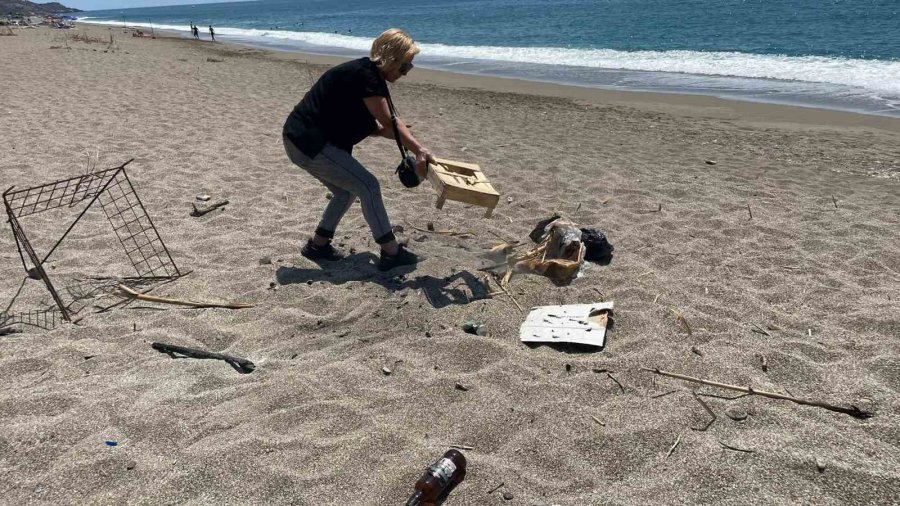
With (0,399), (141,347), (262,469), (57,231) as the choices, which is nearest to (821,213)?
(262,469)

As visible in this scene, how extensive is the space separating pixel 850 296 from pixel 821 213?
1980 mm

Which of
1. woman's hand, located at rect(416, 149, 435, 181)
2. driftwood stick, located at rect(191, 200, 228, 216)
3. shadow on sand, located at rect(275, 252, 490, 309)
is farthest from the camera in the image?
driftwood stick, located at rect(191, 200, 228, 216)

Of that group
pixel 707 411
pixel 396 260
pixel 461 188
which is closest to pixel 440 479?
pixel 707 411

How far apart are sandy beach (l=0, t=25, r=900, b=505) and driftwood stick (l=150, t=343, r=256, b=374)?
3.2 inches

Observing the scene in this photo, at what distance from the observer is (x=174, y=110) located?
31.7 ft

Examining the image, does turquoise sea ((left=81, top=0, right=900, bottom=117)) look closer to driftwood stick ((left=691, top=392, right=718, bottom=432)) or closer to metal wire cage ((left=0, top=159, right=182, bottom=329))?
driftwood stick ((left=691, top=392, right=718, bottom=432))

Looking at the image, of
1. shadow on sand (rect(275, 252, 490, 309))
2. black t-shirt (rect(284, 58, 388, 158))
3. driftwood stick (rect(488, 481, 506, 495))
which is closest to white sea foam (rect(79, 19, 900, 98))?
shadow on sand (rect(275, 252, 490, 309))

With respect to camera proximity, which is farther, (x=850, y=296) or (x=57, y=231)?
(x=57, y=231)

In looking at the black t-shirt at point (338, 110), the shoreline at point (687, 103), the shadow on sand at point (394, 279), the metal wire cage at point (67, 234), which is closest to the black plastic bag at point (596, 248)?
the shadow on sand at point (394, 279)

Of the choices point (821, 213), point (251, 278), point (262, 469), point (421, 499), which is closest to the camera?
point (421, 499)

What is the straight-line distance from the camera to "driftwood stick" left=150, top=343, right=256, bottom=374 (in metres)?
3.06

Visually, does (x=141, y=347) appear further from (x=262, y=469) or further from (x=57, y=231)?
(x=57, y=231)

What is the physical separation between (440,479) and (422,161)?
2130 mm

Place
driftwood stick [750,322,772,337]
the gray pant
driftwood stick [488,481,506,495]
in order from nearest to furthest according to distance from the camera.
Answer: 1. driftwood stick [488,481,506,495]
2. driftwood stick [750,322,772,337]
3. the gray pant
